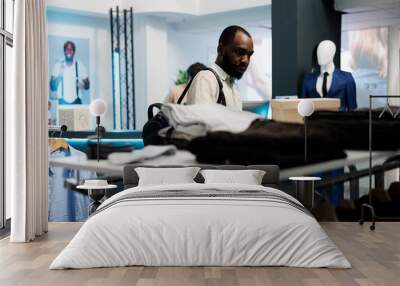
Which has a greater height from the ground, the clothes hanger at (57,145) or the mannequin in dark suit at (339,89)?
the mannequin in dark suit at (339,89)

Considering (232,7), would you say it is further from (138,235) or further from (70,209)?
(138,235)

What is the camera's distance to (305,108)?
7.41 metres

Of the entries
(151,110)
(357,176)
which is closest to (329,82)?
(357,176)

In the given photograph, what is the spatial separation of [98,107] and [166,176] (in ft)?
4.18

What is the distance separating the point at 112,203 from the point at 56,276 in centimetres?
104

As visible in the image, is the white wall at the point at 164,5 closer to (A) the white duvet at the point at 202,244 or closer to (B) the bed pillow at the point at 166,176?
(B) the bed pillow at the point at 166,176

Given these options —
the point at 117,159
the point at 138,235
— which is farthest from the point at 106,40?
the point at 138,235

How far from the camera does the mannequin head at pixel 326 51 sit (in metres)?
7.63

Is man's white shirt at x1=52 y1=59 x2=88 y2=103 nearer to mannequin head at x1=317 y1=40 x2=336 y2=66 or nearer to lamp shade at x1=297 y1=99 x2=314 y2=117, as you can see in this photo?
lamp shade at x1=297 y1=99 x2=314 y2=117

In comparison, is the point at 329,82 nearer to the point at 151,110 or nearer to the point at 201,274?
the point at 151,110

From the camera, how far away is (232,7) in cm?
759

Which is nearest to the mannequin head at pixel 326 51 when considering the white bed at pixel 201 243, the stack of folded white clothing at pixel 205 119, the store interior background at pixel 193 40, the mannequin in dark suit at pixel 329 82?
the mannequin in dark suit at pixel 329 82

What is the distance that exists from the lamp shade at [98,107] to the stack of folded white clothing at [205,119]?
786mm

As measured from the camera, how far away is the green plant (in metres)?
7.61
